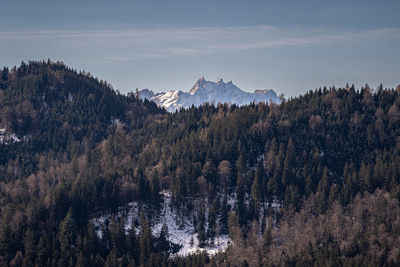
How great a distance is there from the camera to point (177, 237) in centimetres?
19512

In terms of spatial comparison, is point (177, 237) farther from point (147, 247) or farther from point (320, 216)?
point (320, 216)

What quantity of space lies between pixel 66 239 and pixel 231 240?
5161 cm

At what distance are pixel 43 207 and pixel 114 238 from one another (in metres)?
27.0

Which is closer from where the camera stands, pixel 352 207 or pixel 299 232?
pixel 299 232

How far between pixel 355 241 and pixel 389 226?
14.0 m

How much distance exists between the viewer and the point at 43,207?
19400cm

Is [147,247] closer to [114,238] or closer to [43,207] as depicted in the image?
[114,238]

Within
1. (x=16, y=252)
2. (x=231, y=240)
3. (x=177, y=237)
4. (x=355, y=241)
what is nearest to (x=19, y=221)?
(x=16, y=252)

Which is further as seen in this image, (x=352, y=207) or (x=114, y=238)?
(x=352, y=207)

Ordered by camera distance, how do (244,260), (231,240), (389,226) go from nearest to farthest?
(244,260)
(389,226)
(231,240)

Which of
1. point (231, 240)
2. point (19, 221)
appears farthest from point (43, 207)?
point (231, 240)

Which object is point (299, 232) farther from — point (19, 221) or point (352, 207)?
point (19, 221)

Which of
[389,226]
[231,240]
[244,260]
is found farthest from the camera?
[231,240]

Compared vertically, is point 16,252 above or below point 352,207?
below
